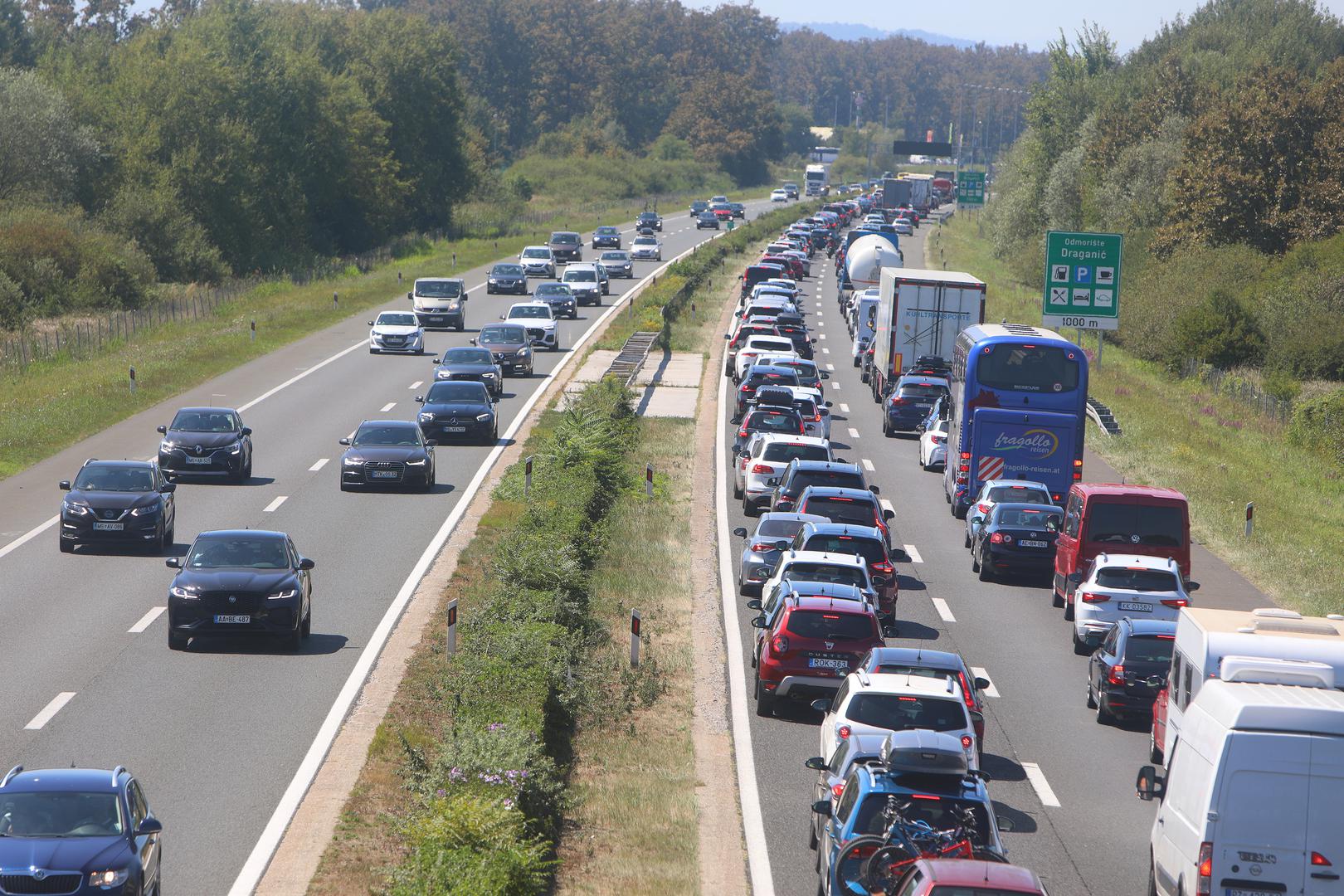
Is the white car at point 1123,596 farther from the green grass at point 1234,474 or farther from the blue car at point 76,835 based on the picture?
the blue car at point 76,835

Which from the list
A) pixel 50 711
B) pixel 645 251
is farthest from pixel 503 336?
pixel 645 251

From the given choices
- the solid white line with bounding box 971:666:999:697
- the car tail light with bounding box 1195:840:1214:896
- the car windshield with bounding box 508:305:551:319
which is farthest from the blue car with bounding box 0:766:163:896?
the car windshield with bounding box 508:305:551:319

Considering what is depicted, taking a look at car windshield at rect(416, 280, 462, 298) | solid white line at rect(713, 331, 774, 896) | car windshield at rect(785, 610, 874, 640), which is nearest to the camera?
solid white line at rect(713, 331, 774, 896)

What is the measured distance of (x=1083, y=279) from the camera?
4741 cm

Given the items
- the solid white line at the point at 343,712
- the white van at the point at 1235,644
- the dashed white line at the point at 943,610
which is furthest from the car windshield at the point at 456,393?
the white van at the point at 1235,644

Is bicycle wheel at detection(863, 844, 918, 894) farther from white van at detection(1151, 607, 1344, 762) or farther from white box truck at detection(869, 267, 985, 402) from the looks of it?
white box truck at detection(869, 267, 985, 402)

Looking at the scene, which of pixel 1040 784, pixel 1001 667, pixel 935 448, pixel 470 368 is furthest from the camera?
pixel 470 368

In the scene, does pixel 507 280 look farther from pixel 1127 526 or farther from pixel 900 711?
pixel 900 711

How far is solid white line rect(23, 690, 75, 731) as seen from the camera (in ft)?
56.2

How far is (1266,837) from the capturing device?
11773mm

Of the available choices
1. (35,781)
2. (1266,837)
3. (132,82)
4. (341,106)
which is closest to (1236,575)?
(1266,837)

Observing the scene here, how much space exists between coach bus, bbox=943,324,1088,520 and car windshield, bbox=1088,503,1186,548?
6.12m

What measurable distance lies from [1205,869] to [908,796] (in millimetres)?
2161

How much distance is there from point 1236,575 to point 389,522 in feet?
49.6
